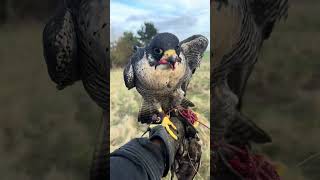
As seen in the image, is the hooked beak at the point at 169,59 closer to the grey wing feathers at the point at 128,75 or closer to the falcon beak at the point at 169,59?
the falcon beak at the point at 169,59

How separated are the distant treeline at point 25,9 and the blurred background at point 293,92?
4.28ft

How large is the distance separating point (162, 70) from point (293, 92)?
78 centimetres

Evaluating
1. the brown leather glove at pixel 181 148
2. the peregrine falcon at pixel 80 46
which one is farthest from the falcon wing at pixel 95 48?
the brown leather glove at pixel 181 148

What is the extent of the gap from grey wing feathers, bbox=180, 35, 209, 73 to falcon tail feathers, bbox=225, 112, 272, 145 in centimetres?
41

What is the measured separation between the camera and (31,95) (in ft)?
8.70

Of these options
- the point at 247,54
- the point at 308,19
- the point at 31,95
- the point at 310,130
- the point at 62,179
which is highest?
the point at 308,19

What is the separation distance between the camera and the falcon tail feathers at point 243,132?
2.61 m

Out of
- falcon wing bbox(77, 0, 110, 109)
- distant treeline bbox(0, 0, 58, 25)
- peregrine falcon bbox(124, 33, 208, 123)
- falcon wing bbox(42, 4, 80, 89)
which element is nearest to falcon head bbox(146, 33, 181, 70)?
peregrine falcon bbox(124, 33, 208, 123)

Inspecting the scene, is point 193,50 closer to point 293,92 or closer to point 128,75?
point 128,75

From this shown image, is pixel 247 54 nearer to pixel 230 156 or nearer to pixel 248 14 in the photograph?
pixel 248 14

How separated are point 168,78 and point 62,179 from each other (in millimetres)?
884

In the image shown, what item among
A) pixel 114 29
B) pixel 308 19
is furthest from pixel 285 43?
pixel 114 29

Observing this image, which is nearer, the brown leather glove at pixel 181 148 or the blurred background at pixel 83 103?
the blurred background at pixel 83 103

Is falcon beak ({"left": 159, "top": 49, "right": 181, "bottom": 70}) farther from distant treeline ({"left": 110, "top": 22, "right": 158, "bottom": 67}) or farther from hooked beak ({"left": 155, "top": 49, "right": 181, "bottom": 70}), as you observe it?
distant treeline ({"left": 110, "top": 22, "right": 158, "bottom": 67})
